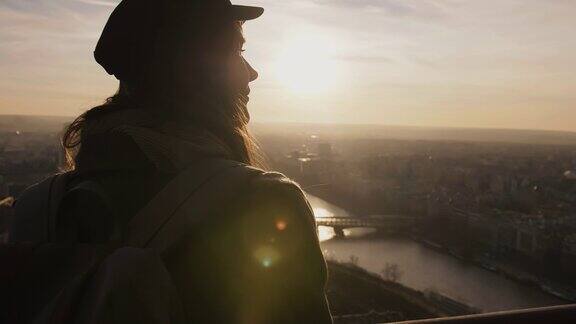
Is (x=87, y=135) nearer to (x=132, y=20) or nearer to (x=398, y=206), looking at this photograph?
(x=132, y=20)

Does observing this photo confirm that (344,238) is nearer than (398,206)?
Yes

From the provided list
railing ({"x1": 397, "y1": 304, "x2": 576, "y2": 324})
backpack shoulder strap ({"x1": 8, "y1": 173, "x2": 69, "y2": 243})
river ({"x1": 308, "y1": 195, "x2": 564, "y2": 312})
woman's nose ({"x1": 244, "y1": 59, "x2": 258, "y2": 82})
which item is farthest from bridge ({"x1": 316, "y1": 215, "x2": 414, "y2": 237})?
backpack shoulder strap ({"x1": 8, "y1": 173, "x2": 69, "y2": 243})

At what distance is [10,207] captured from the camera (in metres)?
0.46

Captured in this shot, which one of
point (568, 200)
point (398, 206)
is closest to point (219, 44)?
point (398, 206)

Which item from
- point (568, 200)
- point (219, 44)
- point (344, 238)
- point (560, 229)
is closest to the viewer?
point (219, 44)

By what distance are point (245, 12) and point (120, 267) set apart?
0.24 m

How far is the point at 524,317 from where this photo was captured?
60 centimetres

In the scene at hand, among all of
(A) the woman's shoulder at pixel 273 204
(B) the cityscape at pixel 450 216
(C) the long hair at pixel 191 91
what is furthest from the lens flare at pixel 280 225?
(B) the cityscape at pixel 450 216

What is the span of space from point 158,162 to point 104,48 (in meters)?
0.14

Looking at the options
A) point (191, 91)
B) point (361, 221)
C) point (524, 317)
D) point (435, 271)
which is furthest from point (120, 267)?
point (361, 221)

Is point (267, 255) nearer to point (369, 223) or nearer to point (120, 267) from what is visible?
point (120, 267)

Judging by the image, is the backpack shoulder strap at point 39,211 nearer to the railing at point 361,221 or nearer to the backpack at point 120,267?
the backpack at point 120,267

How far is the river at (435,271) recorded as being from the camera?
7.43m

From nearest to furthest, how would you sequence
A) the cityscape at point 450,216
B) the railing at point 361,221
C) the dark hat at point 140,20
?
the dark hat at point 140,20 → the cityscape at point 450,216 → the railing at point 361,221
